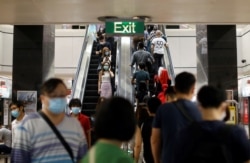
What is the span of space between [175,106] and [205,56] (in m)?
7.22

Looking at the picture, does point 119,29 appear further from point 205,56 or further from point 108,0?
point 205,56

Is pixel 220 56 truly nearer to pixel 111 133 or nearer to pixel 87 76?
pixel 87 76

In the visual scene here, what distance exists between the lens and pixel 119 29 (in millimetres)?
9586

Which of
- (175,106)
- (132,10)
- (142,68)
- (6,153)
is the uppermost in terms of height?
(132,10)

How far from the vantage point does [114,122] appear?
2.19m

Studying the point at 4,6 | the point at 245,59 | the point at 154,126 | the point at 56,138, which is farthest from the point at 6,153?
the point at 245,59

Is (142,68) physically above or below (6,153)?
above

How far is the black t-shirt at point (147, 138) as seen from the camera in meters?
5.95

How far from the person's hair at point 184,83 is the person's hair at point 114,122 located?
1.80 m

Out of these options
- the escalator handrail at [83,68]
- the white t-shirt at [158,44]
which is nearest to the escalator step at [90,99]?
the escalator handrail at [83,68]

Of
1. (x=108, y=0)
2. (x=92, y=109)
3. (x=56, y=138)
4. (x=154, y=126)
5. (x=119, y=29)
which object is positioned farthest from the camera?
(x=92, y=109)

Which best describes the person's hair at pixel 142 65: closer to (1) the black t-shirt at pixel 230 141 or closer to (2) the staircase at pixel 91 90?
(2) the staircase at pixel 91 90

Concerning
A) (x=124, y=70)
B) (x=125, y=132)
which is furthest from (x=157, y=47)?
(x=125, y=132)

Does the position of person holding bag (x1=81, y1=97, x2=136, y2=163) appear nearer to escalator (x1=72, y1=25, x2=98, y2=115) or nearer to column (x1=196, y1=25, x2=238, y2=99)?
column (x1=196, y1=25, x2=238, y2=99)
